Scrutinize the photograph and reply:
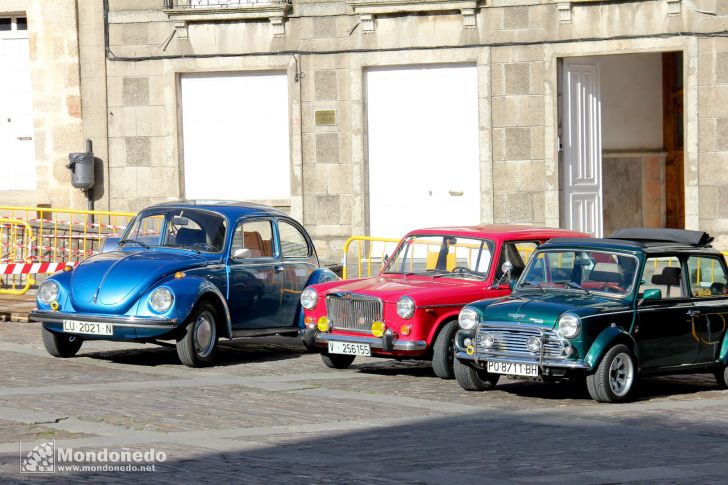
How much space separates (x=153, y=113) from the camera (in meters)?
24.1

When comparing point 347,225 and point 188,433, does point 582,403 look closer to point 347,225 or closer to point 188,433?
point 188,433

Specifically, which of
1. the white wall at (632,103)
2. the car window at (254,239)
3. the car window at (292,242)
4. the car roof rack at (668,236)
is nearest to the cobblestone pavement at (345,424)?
the car window at (254,239)

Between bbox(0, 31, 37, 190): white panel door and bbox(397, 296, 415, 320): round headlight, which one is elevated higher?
bbox(0, 31, 37, 190): white panel door

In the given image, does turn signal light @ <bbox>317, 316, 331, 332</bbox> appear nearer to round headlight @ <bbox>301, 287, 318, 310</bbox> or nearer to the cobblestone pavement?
round headlight @ <bbox>301, 287, 318, 310</bbox>

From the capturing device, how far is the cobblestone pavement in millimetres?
8602

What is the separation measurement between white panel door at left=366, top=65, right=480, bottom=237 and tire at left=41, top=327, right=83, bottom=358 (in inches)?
377

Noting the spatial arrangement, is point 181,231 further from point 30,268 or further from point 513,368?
point 30,268

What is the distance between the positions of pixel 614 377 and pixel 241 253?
471cm

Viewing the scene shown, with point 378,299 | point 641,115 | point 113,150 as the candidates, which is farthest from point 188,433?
point 641,115

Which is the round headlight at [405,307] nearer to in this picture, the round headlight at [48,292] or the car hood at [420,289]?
the car hood at [420,289]

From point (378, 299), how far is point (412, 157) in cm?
1033

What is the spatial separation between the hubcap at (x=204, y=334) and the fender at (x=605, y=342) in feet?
14.2
